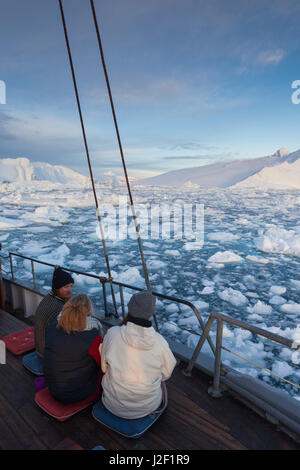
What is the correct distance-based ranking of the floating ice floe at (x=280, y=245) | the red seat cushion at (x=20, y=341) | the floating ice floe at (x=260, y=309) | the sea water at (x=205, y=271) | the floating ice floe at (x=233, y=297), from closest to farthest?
the red seat cushion at (x=20, y=341) → the sea water at (x=205, y=271) → the floating ice floe at (x=260, y=309) → the floating ice floe at (x=233, y=297) → the floating ice floe at (x=280, y=245)

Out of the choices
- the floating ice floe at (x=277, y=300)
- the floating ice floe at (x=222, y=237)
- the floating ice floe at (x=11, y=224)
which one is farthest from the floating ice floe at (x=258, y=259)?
the floating ice floe at (x=11, y=224)

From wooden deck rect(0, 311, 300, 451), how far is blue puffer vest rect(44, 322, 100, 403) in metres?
0.21

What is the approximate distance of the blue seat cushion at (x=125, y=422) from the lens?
5.67ft

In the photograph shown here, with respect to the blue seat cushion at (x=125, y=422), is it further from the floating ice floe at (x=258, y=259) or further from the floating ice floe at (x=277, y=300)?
the floating ice floe at (x=258, y=259)

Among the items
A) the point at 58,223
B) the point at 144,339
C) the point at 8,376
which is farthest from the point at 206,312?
the point at 58,223

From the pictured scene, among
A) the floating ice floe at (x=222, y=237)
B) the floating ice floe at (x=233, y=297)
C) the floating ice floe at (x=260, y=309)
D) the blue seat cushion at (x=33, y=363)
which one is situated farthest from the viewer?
the floating ice floe at (x=222, y=237)

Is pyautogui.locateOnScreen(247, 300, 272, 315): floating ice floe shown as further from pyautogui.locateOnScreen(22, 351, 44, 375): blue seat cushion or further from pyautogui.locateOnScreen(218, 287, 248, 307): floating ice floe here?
pyautogui.locateOnScreen(22, 351, 44, 375): blue seat cushion

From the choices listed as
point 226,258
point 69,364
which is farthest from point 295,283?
point 69,364

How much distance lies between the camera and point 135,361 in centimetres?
160

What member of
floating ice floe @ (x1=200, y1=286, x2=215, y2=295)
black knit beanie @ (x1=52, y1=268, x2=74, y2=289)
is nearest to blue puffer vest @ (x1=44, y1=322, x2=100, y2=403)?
black knit beanie @ (x1=52, y1=268, x2=74, y2=289)

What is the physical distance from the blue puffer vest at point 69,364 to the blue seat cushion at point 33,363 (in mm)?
626

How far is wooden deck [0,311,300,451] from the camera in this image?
5.78ft
